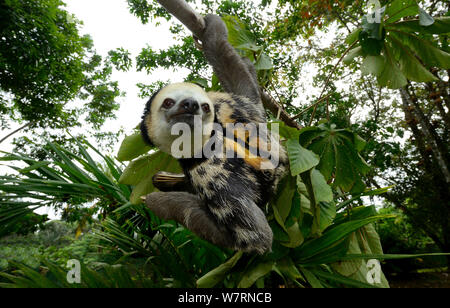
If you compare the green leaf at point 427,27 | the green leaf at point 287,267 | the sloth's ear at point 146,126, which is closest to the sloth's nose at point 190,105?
Answer: the sloth's ear at point 146,126

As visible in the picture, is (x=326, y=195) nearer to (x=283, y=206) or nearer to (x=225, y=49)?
(x=283, y=206)

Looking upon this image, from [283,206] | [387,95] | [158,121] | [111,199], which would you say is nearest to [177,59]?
[111,199]

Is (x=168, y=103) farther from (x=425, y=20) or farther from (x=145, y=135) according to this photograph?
(x=425, y=20)

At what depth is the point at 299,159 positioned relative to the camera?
1.12 meters

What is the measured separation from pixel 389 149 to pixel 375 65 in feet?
12.1

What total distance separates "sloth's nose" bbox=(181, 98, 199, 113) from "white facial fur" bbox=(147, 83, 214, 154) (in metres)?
0.02

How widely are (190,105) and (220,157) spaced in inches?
12.1

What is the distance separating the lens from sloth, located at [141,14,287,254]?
3.76ft

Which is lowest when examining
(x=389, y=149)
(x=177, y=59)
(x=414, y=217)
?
(x=414, y=217)

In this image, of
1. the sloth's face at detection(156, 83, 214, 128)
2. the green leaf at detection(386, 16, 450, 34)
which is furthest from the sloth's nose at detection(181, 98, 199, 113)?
the green leaf at detection(386, 16, 450, 34)

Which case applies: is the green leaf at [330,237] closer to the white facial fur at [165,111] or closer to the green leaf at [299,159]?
the green leaf at [299,159]

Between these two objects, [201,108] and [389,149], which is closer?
[201,108]
